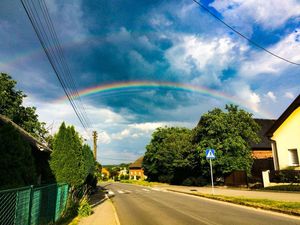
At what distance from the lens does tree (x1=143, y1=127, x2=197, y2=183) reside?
37966mm

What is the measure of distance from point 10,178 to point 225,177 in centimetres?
2416

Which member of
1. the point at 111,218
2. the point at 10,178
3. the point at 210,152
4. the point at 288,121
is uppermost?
the point at 288,121

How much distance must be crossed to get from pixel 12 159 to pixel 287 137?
70.4 ft

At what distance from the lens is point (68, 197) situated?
611 inches

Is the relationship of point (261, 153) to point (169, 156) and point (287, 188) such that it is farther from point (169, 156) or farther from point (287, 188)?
point (287, 188)

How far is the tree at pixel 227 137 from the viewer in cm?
2938

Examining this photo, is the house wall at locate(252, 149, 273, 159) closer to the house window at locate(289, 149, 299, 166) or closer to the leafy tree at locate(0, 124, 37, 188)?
the house window at locate(289, 149, 299, 166)

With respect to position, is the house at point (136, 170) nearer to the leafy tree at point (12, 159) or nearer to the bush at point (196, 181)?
the bush at point (196, 181)

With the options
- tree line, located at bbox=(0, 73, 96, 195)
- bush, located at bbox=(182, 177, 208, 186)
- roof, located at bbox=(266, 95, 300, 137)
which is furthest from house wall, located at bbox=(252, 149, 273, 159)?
tree line, located at bbox=(0, 73, 96, 195)

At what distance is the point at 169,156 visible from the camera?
4534cm

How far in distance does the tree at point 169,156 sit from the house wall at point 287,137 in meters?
11.5

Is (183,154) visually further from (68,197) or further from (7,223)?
(7,223)

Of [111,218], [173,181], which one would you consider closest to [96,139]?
[173,181]

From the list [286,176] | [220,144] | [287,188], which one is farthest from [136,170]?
[287,188]
